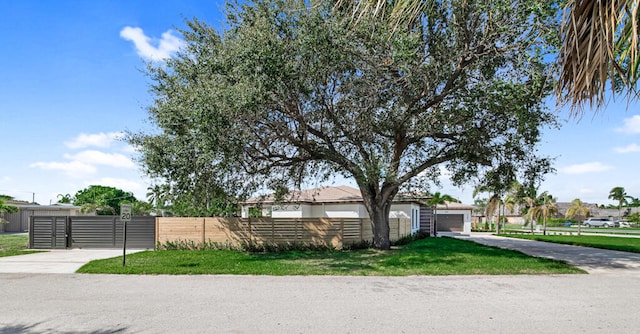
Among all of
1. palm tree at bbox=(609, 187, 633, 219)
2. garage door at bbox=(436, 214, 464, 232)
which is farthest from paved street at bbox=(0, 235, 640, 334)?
palm tree at bbox=(609, 187, 633, 219)

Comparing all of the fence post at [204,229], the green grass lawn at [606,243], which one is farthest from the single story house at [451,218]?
the fence post at [204,229]

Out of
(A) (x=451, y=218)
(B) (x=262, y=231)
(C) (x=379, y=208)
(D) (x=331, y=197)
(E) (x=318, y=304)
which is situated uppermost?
(D) (x=331, y=197)

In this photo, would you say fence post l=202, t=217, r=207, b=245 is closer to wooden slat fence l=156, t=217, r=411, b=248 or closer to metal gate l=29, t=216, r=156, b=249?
wooden slat fence l=156, t=217, r=411, b=248

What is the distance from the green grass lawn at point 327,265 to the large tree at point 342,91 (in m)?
2.70

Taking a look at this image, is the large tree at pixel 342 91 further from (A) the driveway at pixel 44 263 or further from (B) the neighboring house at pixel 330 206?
(B) the neighboring house at pixel 330 206

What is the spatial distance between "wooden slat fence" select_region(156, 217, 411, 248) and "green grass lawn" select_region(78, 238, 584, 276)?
74.4 inches

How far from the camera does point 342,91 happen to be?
1374 centimetres

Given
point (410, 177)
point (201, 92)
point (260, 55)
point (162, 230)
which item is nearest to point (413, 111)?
point (410, 177)

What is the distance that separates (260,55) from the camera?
11711 millimetres

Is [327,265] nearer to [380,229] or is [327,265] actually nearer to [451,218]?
[380,229]

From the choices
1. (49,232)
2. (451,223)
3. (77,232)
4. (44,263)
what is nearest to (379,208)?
(44,263)

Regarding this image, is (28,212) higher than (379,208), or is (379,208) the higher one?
(379,208)

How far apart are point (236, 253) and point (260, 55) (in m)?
8.05

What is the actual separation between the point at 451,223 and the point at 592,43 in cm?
4499
